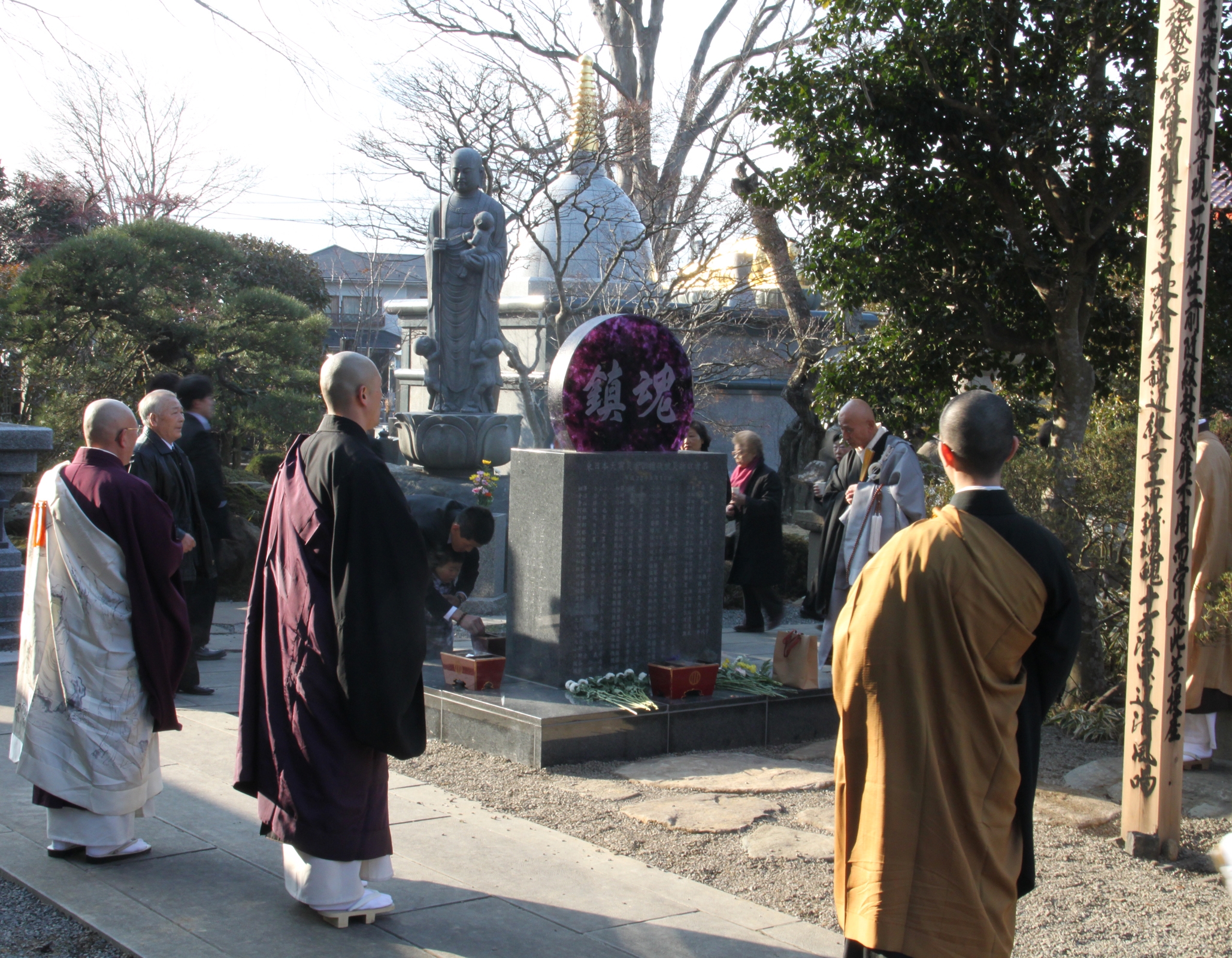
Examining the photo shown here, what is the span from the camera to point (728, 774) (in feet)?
17.3

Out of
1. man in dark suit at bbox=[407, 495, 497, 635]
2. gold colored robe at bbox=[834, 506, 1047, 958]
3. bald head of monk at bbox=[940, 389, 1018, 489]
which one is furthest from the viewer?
man in dark suit at bbox=[407, 495, 497, 635]

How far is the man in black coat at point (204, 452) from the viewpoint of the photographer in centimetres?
697

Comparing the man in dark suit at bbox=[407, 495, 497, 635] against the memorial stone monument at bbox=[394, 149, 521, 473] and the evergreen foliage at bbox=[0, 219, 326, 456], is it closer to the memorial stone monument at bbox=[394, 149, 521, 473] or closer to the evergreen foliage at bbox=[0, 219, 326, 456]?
the memorial stone monument at bbox=[394, 149, 521, 473]

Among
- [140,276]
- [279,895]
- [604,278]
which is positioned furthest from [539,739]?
[140,276]

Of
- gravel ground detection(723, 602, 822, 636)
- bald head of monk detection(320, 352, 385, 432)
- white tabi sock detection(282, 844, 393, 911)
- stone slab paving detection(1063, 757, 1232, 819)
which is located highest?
bald head of monk detection(320, 352, 385, 432)

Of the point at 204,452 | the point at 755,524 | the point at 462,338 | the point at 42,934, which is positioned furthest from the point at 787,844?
the point at 462,338

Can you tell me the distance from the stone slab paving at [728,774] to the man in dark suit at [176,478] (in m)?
2.47

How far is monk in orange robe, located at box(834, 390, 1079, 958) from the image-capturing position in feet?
8.64

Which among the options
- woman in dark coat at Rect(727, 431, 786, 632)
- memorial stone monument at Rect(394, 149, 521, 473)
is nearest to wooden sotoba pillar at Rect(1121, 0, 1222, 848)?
woman in dark coat at Rect(727, 431, 786, 632)

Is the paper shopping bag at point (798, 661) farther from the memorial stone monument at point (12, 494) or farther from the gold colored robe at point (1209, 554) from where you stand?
the memorial stone monument at point (12, 494)

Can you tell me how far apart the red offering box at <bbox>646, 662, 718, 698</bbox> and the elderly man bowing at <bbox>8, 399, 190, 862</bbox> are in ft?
7.99

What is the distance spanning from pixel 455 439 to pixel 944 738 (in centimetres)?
802

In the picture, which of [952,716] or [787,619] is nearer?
[952,716]

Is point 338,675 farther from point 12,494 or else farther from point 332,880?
point 12,494
